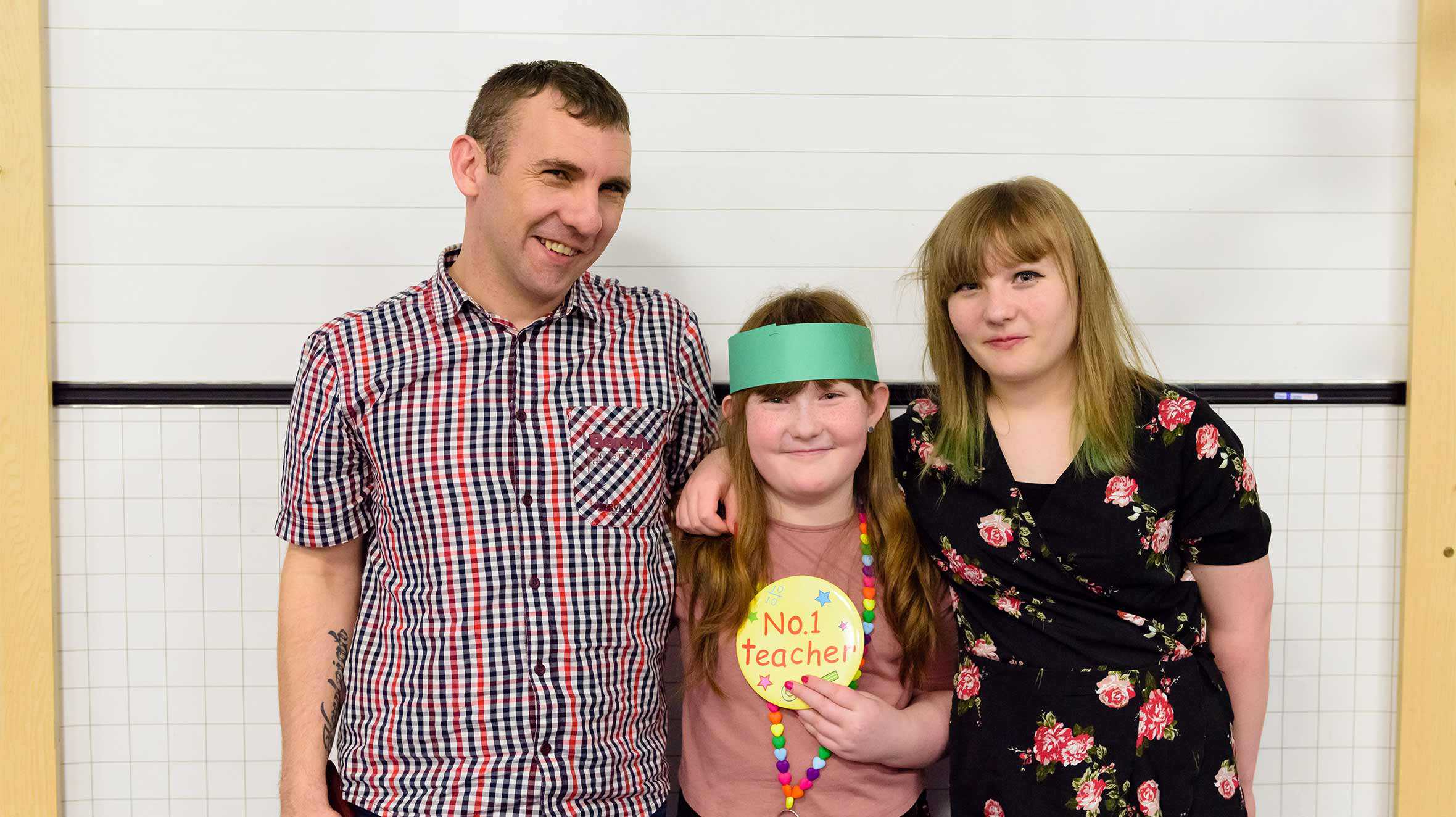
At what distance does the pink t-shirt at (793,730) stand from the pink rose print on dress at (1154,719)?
0.91 ft

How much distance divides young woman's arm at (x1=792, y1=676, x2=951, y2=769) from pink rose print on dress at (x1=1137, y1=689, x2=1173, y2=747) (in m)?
0.29

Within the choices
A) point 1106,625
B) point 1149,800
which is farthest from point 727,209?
point 1149,800

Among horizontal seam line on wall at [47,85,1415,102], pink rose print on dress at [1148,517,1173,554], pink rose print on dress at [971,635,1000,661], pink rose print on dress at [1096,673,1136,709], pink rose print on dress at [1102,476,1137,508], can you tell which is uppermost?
horizontal seam line on wall at [47,85,1415,102]

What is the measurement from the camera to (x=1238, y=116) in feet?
6.11

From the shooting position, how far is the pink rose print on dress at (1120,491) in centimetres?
138

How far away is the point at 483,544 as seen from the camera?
1.37m

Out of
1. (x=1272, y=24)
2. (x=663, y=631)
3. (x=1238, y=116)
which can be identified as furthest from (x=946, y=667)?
(x=1272, y=24)

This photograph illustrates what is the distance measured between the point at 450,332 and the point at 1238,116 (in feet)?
5.03

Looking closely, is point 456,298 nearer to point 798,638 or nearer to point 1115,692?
point 798,638

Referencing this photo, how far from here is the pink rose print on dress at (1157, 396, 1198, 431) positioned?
140 centimetres

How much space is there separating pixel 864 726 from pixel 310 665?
82cm

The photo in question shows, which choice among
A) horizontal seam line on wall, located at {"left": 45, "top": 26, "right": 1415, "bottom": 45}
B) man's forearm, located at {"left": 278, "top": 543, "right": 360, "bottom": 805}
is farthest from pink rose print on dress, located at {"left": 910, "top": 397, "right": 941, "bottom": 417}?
man's forearm, located at {"left": 278, "top": 543, "right": 360, "bottom": 805}

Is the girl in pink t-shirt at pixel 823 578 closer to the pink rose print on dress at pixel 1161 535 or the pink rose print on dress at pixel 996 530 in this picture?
the pink rose print on dress at pixel 996 530

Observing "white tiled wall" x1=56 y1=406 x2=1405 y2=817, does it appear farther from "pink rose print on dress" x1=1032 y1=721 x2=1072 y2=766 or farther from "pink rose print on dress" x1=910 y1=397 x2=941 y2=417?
"pink rose print on dress" x1=910 y1=397 x2=941 y2=417
